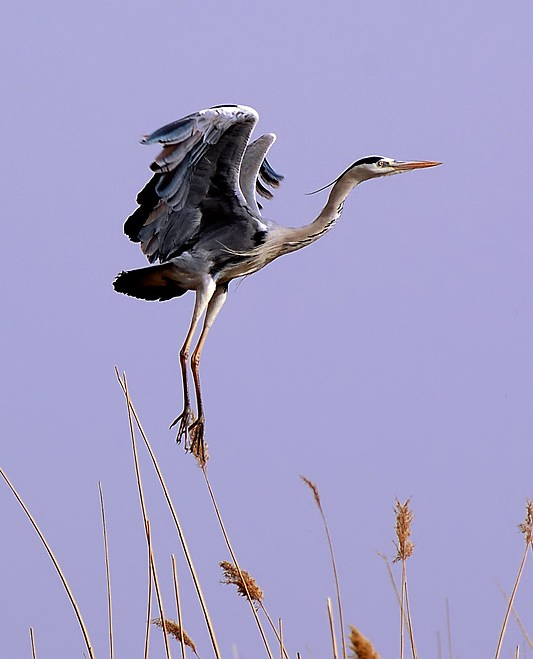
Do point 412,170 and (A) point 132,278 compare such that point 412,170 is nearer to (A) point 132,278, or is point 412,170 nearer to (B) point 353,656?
(A) point 132,278

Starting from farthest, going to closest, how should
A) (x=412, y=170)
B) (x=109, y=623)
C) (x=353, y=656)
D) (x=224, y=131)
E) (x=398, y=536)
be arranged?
1. (x=412, y=170)
2. (x=224, y=131)
3. (x=109, y=623)
4. (x=398, y=536)
5. (x=353, y=656)

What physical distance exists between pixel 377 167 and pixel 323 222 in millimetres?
350

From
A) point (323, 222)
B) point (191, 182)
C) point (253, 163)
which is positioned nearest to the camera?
point (191, 182)

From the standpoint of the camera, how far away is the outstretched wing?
4.30m

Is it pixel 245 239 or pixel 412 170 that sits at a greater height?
pixel 412 170

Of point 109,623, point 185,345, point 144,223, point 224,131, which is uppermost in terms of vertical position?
point 224,131

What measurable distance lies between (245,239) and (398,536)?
2.24 meters

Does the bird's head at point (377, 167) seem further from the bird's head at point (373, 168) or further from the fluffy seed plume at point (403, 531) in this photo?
the fluffy seed plume at point (403, 531)

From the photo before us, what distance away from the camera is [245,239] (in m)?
4.72

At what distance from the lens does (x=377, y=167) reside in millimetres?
4949

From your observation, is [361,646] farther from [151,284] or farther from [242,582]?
[151,284]

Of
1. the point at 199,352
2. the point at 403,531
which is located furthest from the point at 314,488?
the point at 199,352

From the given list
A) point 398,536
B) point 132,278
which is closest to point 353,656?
point 398,536

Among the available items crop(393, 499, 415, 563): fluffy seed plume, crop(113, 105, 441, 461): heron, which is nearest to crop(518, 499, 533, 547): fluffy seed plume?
crop(393, 499, 415, 563): fluffy seed plume
